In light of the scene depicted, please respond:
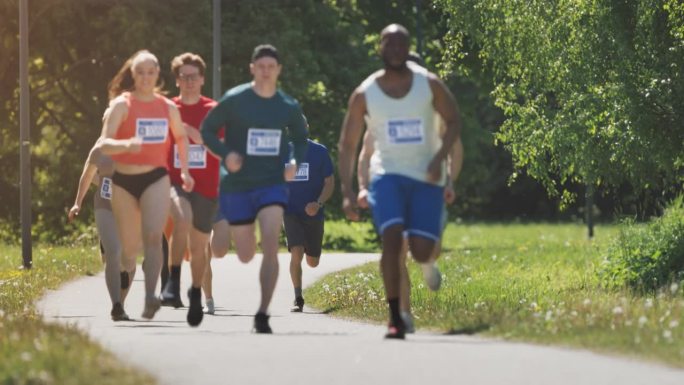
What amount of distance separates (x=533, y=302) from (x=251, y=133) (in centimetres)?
300

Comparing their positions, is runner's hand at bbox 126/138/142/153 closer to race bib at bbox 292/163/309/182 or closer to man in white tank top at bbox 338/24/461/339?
man in white tank top at bbox 338/24/461/339

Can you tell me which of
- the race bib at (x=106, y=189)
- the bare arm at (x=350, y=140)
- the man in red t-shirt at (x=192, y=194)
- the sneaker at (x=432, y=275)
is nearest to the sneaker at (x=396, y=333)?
the bare arm at (x=350, y=140)

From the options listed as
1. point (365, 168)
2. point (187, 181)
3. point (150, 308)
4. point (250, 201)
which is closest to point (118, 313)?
point (150, 308)

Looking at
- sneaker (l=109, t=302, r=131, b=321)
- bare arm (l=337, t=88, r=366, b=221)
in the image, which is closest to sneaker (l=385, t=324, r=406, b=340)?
bare arm (l=337, t=88, r=366, b=221)

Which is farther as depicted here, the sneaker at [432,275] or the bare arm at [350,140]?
the sneaker at [432,275]

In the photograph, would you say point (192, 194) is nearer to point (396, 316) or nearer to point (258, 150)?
point (258, 150)

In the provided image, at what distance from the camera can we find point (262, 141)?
11.9 meters

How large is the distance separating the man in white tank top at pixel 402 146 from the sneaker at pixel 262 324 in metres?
0.88

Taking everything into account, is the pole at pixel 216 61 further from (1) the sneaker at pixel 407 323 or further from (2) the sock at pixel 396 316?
(2) the sock at pixel 396 316

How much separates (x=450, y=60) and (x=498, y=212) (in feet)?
143

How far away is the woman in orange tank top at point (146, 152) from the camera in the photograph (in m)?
12.7

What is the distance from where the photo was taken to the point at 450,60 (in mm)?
21750

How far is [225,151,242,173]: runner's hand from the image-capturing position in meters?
11.8

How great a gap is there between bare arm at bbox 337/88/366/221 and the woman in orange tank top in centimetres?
166
